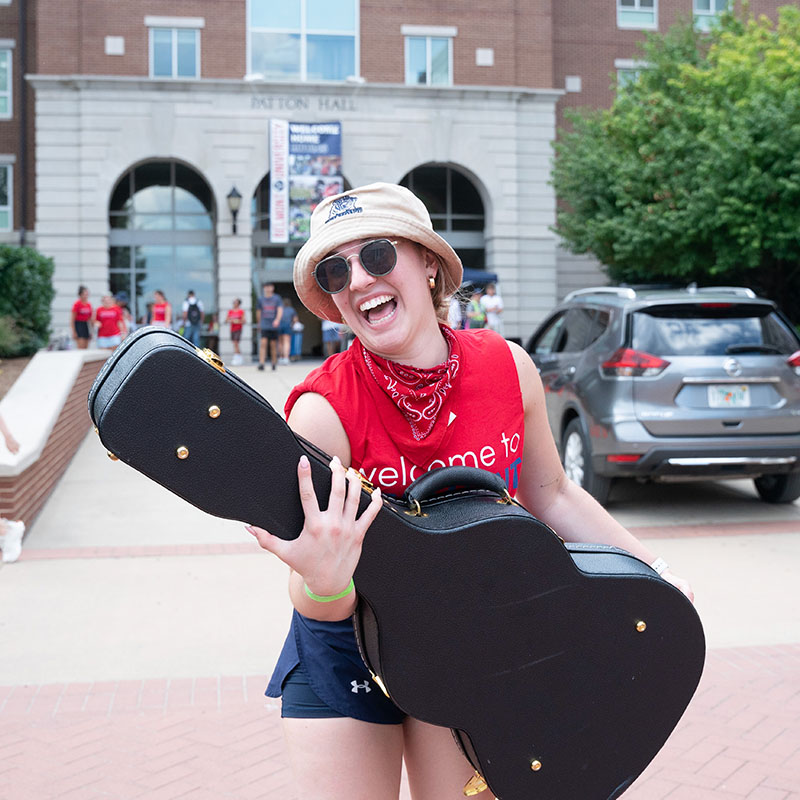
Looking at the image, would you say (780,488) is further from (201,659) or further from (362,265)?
(362,265)

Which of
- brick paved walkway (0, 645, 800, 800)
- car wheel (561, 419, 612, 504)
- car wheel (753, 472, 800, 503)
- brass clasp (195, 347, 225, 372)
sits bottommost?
brick paved walkway (0, 645, 800, 800)

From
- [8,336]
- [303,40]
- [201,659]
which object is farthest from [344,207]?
[303,40]

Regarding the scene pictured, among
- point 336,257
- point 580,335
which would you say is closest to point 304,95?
point 580,335

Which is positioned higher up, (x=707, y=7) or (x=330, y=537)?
(x=707, y=7)

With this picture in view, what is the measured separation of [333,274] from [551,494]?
69 cm

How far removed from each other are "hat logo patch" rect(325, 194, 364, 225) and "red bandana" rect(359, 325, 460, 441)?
271 millimetres

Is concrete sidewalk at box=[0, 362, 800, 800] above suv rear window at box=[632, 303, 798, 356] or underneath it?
underneath

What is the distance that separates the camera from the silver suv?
770cm

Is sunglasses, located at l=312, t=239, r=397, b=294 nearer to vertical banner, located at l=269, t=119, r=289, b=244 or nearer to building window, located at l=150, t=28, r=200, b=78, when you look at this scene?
vertical banner, located at l=269, t=119, r=289, b=244

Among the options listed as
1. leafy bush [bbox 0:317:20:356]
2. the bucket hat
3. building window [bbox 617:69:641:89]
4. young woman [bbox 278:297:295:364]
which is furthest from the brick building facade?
the bucket hat

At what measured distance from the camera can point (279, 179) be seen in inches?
1073

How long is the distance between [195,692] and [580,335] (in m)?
5.65

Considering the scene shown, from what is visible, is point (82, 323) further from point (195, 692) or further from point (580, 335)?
point (195, 692)

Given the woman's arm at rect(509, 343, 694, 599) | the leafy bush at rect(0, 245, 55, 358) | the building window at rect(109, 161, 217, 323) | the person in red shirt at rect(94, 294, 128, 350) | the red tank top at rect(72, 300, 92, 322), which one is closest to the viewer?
the woman's arm at rect(509, 343, 694, 599)
